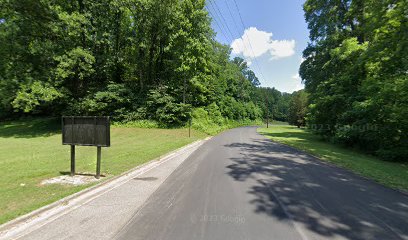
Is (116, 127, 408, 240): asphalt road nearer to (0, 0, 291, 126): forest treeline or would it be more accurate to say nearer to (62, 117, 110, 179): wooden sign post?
(62, 117, 110, 179): wooden sign post

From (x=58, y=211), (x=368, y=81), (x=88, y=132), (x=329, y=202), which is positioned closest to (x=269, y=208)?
(x=329, y=202)

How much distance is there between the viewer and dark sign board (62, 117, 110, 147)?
7.10m

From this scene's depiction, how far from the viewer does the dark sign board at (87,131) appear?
7.10 m

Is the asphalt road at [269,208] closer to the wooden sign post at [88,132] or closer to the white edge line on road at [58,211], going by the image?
the white edge line on road at [58,211]

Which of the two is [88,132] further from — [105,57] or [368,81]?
[105,57]

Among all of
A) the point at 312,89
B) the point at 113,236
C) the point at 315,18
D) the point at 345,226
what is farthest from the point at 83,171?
the point at 315,18

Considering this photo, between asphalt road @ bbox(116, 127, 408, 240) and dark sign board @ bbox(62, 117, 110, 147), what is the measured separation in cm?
259

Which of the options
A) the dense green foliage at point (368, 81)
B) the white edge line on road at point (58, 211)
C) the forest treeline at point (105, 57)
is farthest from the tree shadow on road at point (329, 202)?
the forest treeline at point (105, 57)

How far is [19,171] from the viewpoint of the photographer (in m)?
7.95

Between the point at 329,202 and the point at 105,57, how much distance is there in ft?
91.4

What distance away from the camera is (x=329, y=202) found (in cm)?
528

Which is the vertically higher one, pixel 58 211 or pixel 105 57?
pixel 105 57

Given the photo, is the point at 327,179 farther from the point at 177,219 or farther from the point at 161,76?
the point at 161,76

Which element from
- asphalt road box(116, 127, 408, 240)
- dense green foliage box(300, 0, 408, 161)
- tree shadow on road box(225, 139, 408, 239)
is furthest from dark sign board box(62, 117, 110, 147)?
dense green foliage box(300, 0, 408, 161)
